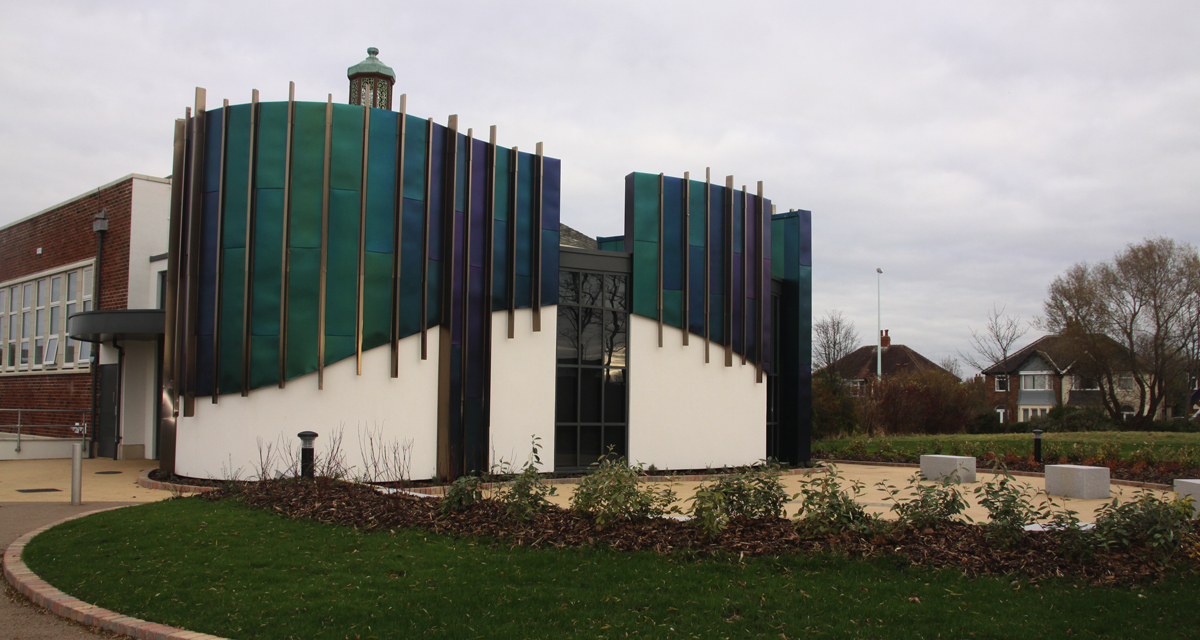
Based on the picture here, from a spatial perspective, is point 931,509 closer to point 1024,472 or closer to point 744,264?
point 744,264

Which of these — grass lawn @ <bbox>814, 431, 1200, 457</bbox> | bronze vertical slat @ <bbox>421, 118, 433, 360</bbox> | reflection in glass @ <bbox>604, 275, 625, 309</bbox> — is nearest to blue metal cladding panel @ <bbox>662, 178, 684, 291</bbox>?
reflection in glass @ <bbox>604, 275, 625, 309</bbox>

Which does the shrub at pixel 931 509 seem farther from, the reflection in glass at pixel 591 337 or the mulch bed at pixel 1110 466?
the reflection in glass at pixel 591 337

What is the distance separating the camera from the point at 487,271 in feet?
51.2

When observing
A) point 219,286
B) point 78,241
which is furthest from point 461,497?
point 78,241

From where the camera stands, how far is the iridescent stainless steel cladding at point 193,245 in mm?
14219

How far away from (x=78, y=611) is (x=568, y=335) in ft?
36.8

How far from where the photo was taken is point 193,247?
14391 mm

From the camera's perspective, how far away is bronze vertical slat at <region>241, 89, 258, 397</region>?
13.9 meters

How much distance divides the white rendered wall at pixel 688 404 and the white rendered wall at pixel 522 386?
1.89m

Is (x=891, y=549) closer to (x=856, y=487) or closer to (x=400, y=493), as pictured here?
(x=856, y=487)

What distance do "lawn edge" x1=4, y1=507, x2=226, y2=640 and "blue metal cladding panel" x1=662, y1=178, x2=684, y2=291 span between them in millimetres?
12438

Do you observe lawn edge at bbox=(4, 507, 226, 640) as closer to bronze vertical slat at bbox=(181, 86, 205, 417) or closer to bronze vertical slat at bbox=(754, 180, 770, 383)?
bronze vertical slat at bbox=(181, 86, 205, 417)

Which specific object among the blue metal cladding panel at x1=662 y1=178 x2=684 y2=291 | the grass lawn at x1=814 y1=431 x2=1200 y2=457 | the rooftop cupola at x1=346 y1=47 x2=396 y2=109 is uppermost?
the rooftop cupola at x1=346 y1=47 x2=396 y2=109

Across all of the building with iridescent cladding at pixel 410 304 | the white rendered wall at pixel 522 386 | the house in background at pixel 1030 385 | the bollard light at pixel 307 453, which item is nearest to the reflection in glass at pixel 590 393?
the building with iridescent cladding at pixel 410 304
